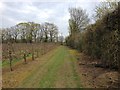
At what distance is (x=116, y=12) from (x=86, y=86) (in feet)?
17.1

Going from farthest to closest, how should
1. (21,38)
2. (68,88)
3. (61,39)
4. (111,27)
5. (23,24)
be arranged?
1. (61,39)
2. (23,24)
3. (21,38)
4. (111,27)
5. (68,88)

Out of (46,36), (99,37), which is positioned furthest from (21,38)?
(99,37)

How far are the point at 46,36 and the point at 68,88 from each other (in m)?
88.5

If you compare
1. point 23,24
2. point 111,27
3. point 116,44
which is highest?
point 23,24

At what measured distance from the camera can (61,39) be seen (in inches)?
4643

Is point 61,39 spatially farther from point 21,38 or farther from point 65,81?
point 65,81

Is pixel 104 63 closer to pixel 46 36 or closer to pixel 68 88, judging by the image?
pixel 68 88

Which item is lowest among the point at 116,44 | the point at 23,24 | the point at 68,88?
the point at 68,88

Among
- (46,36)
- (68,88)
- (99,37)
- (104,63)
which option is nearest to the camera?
(68,88)

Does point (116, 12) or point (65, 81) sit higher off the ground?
point (116, 12)

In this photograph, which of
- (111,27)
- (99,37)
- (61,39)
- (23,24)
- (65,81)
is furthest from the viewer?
(61,39)

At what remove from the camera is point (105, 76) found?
44.1 feet

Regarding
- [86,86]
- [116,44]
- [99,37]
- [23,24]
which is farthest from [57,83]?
[23,24]

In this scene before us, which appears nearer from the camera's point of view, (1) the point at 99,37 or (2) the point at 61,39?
(1) the point at 99,37
